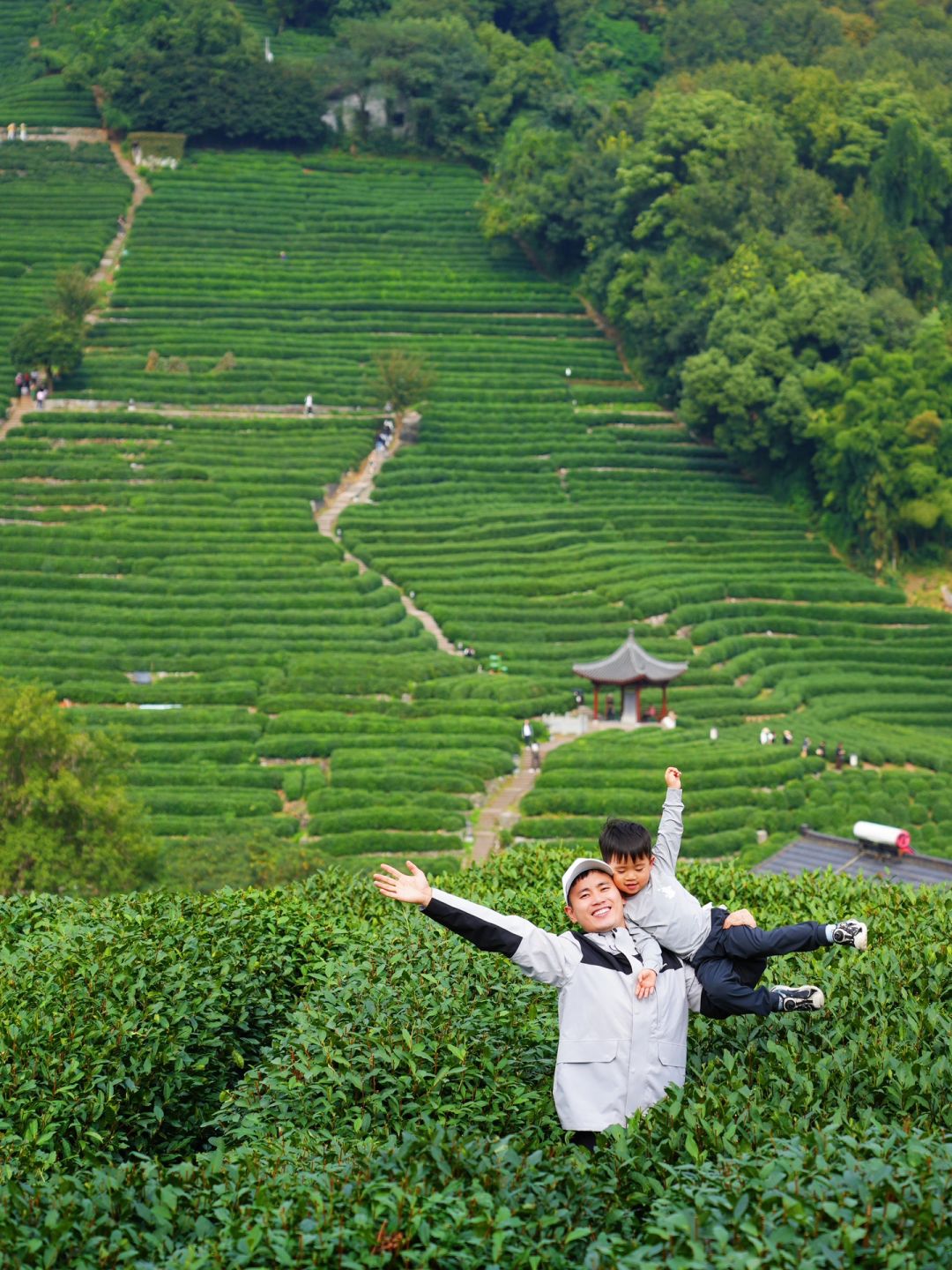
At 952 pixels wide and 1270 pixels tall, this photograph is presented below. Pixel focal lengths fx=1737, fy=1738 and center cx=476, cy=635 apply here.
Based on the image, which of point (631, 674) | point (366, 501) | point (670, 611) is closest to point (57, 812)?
point (631, 674)

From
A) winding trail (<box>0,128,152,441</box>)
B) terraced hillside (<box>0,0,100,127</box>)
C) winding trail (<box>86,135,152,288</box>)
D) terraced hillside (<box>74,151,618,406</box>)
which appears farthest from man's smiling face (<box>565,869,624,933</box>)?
terraced hillside (<box>0,0,100,127</box>)

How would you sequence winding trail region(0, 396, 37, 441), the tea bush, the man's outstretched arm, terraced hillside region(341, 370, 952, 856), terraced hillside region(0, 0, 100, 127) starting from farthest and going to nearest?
terraced hillside region(0, 0, 100, 127) < winding trail region(0, 396, 37, 441) < terraced hillside region(341, 370, 952, 856) < the man's outstretched arm < the tea bush

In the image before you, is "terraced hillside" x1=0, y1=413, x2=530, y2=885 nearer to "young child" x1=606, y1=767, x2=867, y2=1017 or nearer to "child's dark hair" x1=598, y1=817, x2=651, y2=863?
"young child" x1=606, y1=767, x2=867, y2=1017

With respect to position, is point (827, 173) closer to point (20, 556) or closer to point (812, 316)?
point (812, 316)

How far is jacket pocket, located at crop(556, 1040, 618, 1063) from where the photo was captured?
801 cm

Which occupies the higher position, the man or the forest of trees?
the man

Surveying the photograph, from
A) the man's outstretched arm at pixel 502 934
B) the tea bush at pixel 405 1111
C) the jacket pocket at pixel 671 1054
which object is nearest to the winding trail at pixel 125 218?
the tea bush at pixel 405 1111

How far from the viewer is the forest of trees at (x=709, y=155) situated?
2010 inches

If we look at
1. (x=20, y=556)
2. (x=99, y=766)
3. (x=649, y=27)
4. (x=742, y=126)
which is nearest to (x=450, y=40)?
(x=649, y=27)

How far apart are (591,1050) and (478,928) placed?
782mm

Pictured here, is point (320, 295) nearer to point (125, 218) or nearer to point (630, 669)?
point (125, 218)

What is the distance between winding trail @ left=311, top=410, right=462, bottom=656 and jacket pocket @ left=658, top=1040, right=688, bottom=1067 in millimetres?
32489

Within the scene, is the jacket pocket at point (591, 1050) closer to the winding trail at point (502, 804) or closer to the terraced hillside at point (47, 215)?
the winding trail at point (502, 804)

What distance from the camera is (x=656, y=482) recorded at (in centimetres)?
5284
